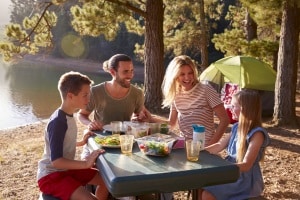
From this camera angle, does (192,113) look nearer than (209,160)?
No

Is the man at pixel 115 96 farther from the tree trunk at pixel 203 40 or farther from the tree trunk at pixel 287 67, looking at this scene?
the tree trunk at pixel 203 40

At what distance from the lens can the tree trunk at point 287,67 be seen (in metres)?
6.47

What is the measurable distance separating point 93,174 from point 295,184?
233 centimetres

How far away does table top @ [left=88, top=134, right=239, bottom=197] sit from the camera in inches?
68.4

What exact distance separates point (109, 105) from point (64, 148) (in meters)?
0.85

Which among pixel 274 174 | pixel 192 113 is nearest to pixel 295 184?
pixel 274 174

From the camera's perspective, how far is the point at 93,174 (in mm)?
2619

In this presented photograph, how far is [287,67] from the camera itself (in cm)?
662

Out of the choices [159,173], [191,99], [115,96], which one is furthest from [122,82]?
[159,173]

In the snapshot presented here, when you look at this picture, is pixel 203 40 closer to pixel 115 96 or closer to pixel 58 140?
pixel 115 96

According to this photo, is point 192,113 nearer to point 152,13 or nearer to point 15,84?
point 152,13

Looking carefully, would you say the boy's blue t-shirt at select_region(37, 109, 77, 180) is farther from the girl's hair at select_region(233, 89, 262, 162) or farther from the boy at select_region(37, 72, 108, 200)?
the girl's hair at select_region(233, 89, 262, 162)

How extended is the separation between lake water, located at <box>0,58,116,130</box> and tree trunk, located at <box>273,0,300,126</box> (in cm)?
901

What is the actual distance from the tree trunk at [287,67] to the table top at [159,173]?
5.04 metres
